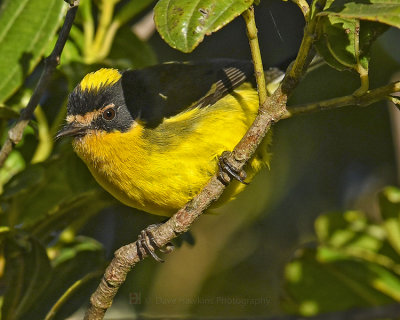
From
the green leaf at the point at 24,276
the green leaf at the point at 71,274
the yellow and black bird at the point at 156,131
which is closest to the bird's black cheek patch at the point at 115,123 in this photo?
the yellow and black bird at the point at 156,131

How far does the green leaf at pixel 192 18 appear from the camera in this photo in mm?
1604

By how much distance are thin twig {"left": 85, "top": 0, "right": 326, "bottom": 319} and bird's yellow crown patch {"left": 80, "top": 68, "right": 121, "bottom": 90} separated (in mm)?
771

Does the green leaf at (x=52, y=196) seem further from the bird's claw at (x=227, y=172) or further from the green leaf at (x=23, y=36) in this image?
the bird's claw at (x=227, y=172)

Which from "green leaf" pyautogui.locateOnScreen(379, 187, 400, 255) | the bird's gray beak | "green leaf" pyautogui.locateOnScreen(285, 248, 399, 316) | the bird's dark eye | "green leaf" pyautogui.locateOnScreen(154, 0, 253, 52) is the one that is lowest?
"green leaf" pyautogui.locateOnScreen(285, 248, 399, 316)

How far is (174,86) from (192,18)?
4.48 feet

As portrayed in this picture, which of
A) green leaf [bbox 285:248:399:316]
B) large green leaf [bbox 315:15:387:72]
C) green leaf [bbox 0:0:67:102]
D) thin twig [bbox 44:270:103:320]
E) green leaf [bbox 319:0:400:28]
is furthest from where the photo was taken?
green leaf [bbox 285:248:399:316]

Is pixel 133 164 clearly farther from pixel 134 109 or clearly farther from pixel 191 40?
pixel 191 40

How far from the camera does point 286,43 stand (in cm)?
429

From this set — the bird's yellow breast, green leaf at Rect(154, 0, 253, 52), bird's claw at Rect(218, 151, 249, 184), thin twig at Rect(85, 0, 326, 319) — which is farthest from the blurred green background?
green leaf at Rect(154, 0, 253, 52)

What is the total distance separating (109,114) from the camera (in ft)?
9.25

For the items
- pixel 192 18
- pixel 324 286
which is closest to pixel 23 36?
pixel 192 18

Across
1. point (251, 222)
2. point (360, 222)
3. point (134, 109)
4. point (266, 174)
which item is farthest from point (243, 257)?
point (134, 109)

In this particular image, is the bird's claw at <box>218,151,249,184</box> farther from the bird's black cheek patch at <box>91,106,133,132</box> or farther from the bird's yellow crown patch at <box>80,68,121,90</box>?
the bird's yellow crown patch at <box>80,68,121,90</box>

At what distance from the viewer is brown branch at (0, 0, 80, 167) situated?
2.14 metres
